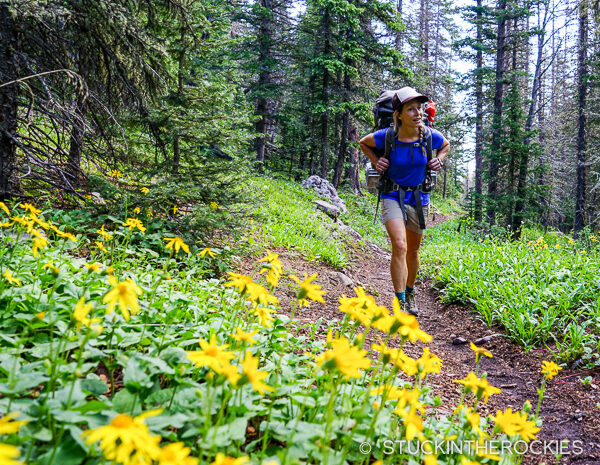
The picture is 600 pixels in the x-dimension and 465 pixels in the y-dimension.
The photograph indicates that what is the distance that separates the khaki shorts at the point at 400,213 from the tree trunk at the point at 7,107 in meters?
3.84

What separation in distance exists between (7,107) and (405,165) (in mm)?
4088

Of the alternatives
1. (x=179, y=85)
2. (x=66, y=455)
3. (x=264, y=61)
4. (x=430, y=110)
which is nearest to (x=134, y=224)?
(x=66, y=455)

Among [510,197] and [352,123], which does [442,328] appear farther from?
[352,123]

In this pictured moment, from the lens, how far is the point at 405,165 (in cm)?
419

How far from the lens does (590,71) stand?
1482 centimetres

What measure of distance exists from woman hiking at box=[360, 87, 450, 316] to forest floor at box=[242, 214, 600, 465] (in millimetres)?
710

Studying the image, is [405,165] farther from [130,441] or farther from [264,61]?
[264,61]

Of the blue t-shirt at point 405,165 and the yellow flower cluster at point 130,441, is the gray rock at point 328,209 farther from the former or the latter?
the yellow flower cluster at point 130,441

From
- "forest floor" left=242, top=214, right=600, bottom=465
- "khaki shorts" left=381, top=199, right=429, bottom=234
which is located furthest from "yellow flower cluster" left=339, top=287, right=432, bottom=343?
"khaki shorts" left=381, top=199, right=429, bottom=234

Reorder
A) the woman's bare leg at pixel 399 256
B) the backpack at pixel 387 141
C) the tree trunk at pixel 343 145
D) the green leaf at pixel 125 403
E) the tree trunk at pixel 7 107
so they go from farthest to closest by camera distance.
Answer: the tree trunk at pixel 343 145, the backpack at pixel 387 141, the woman's bare leg at pixel 399 256, the tree trunk at pixel 7 107, the green leaf at pixel 125 403

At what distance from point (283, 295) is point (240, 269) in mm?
686

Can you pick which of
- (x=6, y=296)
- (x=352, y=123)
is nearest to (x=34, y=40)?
(x=6, y=296)

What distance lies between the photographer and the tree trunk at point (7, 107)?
10.7 ft

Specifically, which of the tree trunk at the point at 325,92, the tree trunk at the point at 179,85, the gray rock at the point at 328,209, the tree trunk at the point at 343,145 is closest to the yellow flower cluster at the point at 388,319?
the tree trunk at the point at 179,85
